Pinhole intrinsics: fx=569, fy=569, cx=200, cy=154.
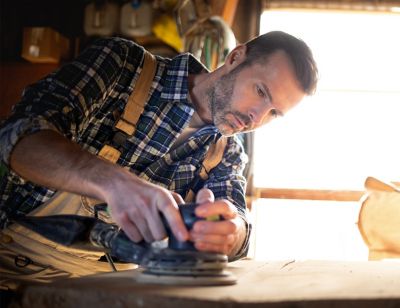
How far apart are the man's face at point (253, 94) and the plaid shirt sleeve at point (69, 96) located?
37 centimetres

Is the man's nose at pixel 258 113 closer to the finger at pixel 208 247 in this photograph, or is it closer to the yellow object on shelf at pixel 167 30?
the finger at pixel 208 247

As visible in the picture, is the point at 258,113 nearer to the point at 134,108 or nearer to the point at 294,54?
the point at 294,54

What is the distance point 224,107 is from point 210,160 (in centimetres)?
23

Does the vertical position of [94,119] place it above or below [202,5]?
below

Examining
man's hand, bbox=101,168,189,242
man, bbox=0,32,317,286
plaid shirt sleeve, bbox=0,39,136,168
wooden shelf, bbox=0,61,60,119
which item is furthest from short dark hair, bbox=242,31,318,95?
wooden shelf, bbox=0,61,60,119

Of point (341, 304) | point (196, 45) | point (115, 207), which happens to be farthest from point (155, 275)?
point (196, 45)

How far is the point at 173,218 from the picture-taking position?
109 centimetres

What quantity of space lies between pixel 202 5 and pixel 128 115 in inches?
82.5

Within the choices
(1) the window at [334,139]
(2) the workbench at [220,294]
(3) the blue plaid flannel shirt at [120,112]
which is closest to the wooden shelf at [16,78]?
(1) the window at [334,139]

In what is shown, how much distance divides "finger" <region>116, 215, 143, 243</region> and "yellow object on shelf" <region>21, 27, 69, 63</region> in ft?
9.12

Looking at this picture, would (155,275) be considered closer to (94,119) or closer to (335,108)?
(94,119)

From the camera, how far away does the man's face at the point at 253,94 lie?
1.90 metres

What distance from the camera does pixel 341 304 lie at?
876 millimetres

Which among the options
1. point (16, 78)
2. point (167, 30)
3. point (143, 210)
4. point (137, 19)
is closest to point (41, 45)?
point (16, 78)
